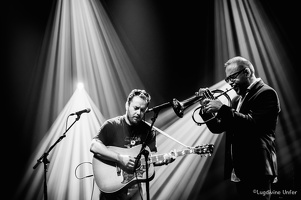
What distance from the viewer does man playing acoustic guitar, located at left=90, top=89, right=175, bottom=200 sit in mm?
3166

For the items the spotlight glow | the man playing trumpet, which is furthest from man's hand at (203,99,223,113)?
the spotlight glow

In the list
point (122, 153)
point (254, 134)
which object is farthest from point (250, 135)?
point (122, 153)

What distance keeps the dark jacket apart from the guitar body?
42.8 inches

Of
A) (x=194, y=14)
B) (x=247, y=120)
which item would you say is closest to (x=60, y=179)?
(x=247, y=120)

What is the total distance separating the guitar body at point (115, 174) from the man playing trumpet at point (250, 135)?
1.09m

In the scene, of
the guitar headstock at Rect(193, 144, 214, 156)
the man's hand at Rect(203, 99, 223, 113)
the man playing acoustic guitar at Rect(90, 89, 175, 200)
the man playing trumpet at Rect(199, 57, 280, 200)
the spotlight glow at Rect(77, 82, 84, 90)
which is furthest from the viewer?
the spotlight glow at Rect(77, 82, 84, 90)

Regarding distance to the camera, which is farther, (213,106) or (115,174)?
(115,174)

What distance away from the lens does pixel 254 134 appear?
101 inches

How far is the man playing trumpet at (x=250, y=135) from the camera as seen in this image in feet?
8.09

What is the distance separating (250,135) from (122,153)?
1.62m

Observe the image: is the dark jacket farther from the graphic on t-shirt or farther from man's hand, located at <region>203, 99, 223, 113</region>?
the graphic on t-shirt

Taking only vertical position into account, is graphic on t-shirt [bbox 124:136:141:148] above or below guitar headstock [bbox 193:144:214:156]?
above

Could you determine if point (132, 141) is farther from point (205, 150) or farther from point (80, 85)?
point (80, 85)

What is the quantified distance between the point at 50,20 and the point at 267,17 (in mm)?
4607
